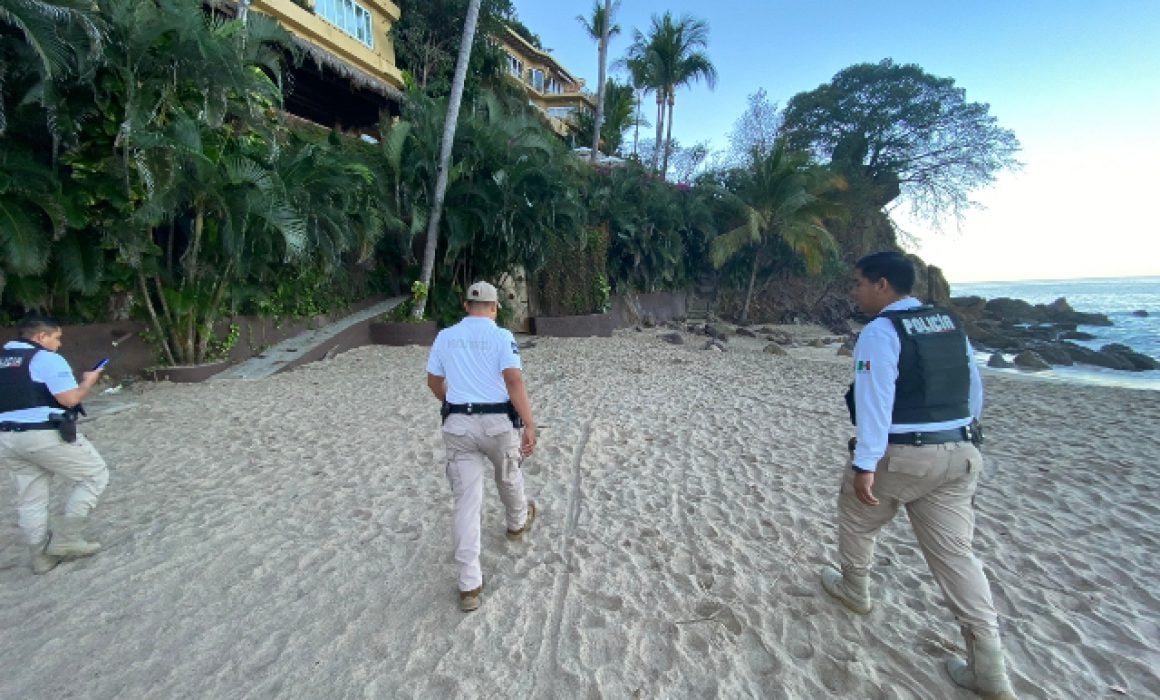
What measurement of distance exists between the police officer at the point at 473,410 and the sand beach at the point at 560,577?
361 mm

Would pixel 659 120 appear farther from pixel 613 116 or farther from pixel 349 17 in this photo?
pixel 349 17

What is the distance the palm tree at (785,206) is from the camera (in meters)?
18.7

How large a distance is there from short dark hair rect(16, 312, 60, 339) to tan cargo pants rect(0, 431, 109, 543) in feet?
1.81

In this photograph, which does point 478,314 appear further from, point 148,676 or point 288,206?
point 288,206

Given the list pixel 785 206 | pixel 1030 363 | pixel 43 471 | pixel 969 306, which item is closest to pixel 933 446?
pixel 43 471

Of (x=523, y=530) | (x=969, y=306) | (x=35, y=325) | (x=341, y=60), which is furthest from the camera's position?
(x=969, y=306)

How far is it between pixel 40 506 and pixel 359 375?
5.75 m

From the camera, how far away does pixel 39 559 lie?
3074 millimetres

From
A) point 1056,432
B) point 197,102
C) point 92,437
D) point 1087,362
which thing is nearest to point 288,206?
point 197,102

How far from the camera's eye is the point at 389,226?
1079 centimetres

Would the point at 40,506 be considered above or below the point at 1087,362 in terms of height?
above

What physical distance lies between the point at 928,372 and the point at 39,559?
4768mm

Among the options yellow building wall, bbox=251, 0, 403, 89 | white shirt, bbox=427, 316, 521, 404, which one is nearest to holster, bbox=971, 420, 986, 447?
white shirt, bbox=427, 316, 521, 404

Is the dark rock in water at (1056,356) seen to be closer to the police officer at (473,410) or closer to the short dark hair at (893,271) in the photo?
the short dark hair at (893,271)
